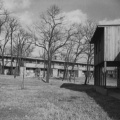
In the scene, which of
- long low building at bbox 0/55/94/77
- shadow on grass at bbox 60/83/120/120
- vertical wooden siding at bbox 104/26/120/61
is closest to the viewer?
shadow on grass at bbox 60/83/120/120

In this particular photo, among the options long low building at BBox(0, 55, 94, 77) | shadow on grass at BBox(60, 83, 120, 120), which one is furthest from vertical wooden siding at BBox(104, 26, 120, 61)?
long low building at BBox(0, 55, 94, 77)

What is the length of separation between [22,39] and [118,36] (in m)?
32.0

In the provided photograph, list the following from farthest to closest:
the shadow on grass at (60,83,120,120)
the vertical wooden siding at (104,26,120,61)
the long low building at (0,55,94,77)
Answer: the long low building at (0,55,94,77) → the vertical wooden siding at (104,26,120,61) → the shadow on grass at (60,83,120,120)

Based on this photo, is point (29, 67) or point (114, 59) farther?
point (29, 67)

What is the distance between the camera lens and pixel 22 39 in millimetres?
42250

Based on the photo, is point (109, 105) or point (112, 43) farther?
point (112, 43)

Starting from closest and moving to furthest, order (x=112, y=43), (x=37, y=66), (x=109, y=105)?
(x=109, y=105) < (x=112, y=43) < (x=37, y=66)

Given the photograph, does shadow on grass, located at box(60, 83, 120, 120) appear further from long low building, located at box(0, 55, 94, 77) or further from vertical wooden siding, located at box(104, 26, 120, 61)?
long low building, located at box(0, 55, 94, 77)

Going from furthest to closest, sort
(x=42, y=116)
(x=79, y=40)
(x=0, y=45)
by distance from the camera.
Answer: (x=0, y=45)
(x=79, y=40)
(x=42, y=116)

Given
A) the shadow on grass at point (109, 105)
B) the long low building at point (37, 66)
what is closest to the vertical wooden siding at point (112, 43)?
the shadow on grass at point (109, 105)

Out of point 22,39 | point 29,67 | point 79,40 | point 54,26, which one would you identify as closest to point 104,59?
point 54,26

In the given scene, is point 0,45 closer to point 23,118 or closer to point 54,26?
point 54,26

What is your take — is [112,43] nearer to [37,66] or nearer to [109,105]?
[109,105]

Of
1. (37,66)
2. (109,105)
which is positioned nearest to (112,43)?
(109,105)
